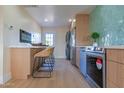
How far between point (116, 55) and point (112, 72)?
10.3 inches

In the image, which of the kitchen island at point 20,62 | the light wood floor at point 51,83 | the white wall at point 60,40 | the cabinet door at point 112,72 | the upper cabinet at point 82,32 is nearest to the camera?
the cabinet door at point 112,72

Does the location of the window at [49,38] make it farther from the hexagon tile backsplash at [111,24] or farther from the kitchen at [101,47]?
the hexagon tile backsplash at [111,24]

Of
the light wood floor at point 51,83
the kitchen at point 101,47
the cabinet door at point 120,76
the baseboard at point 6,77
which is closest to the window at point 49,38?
the kitchen at point 101,47

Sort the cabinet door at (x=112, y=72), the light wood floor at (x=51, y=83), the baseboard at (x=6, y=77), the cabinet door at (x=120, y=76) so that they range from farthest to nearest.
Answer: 1. the baseboard at (x=6, y=77)
2. the light wood floor at (x=51, y=83)
3. the cabinet door at (x=112, y=72)
4. the cabinet door at (x=120, y=76)

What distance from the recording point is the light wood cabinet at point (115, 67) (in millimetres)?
1818

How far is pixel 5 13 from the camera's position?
3854mm

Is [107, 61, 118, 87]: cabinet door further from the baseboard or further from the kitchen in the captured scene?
the baseboard

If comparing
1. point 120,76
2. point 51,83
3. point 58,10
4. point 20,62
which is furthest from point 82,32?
point 120,76

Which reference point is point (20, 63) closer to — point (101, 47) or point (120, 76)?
point (101, 47)

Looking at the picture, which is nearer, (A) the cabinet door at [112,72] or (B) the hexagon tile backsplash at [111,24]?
(A) the cabinet door at [112,72]

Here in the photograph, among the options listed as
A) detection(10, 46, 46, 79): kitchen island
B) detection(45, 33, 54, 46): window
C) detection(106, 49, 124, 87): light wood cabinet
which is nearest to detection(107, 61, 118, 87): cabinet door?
detection(106, 49, 124, 87): light wood cabinet
